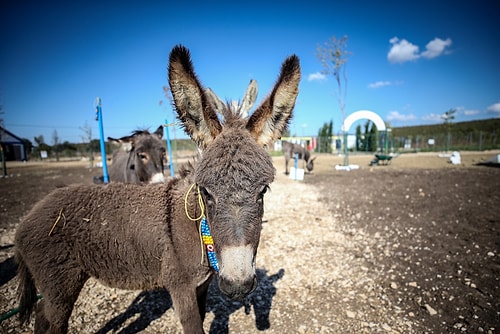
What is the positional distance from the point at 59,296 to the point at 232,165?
243 cm

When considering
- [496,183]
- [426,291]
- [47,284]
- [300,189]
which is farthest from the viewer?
[300,189]

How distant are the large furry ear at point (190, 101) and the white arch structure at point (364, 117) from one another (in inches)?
942

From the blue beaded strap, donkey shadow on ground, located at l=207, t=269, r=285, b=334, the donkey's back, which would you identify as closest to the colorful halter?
the blue beaded strap

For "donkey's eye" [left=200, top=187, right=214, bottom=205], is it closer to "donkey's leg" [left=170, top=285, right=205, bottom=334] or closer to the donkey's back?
the donkey's back

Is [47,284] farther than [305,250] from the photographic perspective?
No

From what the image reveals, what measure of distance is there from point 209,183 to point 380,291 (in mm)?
4348

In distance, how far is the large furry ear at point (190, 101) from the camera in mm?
Result: 2086

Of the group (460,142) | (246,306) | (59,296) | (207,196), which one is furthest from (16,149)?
(460,142)

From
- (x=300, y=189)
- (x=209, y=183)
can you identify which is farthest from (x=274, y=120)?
(x=300, y=189)

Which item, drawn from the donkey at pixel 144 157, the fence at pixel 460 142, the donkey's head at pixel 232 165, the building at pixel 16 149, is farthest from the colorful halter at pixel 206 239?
the building at pixel 16 149

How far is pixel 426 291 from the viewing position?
420 cm

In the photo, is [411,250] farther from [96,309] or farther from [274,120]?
[96,309]

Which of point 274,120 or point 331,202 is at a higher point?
point 274,120

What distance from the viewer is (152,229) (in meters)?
2.56
